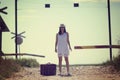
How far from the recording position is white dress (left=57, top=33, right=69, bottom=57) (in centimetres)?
944

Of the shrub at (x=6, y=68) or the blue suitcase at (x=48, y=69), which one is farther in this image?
the blue suitcase at (x=48, y=69)

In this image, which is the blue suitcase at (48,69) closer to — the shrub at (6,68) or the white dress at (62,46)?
the white dress at (62,46)

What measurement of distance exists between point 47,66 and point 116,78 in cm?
238

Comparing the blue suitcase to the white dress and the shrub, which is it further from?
the shrub

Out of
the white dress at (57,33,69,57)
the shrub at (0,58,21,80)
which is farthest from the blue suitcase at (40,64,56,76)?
the shrub at (0,58,21,80)

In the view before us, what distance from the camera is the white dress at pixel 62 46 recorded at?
9438mm

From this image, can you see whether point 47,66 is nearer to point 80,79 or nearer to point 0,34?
point 80,79

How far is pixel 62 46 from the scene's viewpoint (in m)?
9.46

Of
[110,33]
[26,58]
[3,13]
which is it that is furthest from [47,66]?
[26,58]

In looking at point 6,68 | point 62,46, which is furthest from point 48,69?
point 6,68

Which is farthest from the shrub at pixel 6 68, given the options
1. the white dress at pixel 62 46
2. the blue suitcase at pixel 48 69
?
the white dress at pixel 62 46

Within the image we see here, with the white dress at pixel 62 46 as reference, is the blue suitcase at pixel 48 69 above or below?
below

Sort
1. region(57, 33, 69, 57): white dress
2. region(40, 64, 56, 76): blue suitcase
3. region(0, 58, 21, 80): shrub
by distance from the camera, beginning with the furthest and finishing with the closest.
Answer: region(40, 64, 56, 76): blue suitcase, region(57, 33, 69, 57): white dress, region(0, 58, 21, 80): shrub

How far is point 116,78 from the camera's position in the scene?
8492 mm
